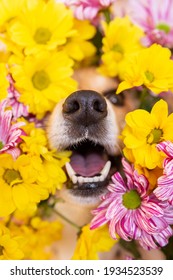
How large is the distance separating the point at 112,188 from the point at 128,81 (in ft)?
0.56

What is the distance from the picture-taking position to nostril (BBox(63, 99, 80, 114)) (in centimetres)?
87

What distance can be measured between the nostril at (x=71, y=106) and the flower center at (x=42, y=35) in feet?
0.45

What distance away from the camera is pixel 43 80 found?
94 centimetres

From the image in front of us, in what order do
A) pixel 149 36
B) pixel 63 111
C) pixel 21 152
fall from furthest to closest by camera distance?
pixel 149 36 → pixel 63 111 → pixel 21 152

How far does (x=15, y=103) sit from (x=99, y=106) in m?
0.15

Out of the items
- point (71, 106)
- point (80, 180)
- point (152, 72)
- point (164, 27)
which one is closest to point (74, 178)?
point (80, 180)

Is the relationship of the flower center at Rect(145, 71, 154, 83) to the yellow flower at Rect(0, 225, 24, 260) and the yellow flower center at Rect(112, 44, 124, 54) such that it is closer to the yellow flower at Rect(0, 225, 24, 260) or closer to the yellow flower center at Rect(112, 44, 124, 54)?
the yellow flower center at Rect(112, 44, 124, 54)

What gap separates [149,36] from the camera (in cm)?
102

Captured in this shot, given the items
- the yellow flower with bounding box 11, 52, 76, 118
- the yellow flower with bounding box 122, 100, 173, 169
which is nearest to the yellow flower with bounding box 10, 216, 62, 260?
the yellow flower with bounding box 11, 52, 76, 118

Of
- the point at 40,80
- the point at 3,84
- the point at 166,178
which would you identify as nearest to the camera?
the point at 166,178

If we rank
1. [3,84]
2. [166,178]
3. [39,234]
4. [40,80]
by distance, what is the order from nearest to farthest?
[166,178], [3,84], [40,80], [39,234]

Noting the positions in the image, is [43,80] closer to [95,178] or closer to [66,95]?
[66,95]
